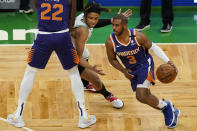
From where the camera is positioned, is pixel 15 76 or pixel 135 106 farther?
pixel 15 76

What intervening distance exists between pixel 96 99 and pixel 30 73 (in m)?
1.22

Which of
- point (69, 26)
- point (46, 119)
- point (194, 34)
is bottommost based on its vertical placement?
point (46, 119)

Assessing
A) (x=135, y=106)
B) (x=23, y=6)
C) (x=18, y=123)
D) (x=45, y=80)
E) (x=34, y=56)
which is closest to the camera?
(x=34, y=56)

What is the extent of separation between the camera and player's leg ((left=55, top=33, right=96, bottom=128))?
5.20 m

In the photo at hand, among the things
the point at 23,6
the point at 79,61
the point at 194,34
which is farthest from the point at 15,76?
the point at 194,34

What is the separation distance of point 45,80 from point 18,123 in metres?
1.10

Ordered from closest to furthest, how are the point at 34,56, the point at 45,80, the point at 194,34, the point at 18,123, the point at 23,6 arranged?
the point at 34,56
the point at 18,123
the point at 45,80
the point at 194,34
the point at 23,6

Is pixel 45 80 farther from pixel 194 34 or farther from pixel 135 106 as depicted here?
pixel 194 34

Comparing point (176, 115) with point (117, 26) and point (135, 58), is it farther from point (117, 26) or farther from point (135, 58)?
point (117, 26)

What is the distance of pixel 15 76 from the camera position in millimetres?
6605

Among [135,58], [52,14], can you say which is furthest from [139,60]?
[52,14]

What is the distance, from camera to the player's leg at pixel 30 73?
A: 5176mm

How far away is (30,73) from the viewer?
5332 millimetres

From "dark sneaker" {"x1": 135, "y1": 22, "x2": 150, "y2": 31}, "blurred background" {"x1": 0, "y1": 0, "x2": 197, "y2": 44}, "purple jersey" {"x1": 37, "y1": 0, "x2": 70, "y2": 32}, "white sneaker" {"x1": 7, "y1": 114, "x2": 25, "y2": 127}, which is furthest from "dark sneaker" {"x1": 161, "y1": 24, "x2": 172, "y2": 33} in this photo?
"white sneaker" {"x1": 7, "y1": 114, "x2": 25, "y2": 127}
